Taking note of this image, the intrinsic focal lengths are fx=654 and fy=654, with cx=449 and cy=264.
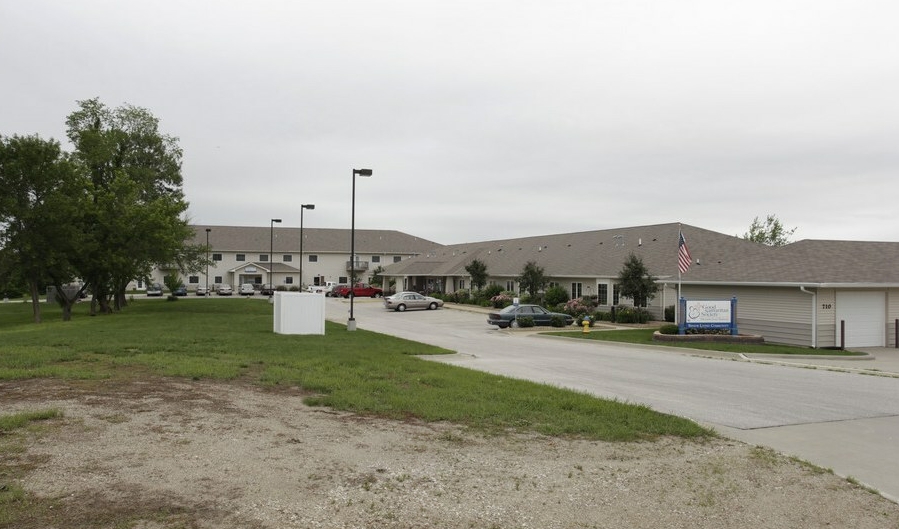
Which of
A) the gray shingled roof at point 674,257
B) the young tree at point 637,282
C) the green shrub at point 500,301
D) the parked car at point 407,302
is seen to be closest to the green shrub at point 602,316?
the young tree at point 637,282

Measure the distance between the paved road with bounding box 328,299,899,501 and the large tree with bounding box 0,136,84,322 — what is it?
20.7m

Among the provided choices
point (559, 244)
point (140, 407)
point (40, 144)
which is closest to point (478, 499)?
point (140, 407)

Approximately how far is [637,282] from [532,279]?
1052 centimetres

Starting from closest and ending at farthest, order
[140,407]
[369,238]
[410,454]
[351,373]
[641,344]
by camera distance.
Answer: [410,454] → [140,407] → [351,373] → [641,344] → [369,238]

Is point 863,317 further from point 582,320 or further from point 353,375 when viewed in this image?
point 353,375

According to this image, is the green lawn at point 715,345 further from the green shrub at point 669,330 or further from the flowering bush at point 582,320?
the flowering bush at point 582,320

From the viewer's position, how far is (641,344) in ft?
84.7

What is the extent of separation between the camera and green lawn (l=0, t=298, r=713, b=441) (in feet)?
31.7

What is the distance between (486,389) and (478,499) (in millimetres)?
6137

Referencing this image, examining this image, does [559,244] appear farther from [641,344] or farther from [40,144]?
[40,144]

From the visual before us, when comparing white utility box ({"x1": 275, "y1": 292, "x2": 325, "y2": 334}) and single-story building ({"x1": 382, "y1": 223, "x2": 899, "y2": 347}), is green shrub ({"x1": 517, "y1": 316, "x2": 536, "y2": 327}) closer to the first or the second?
single-story building ({"x1": 382, "y1": 223, "x2": 899, "y2": 347})

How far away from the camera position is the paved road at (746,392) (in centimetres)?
904

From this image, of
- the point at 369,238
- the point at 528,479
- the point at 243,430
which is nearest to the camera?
the point at 528,479

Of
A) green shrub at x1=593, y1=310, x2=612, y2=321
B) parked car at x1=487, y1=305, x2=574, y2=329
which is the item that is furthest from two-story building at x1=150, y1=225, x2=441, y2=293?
parked car at x1=487, y1=305, x2=574, y2=329
